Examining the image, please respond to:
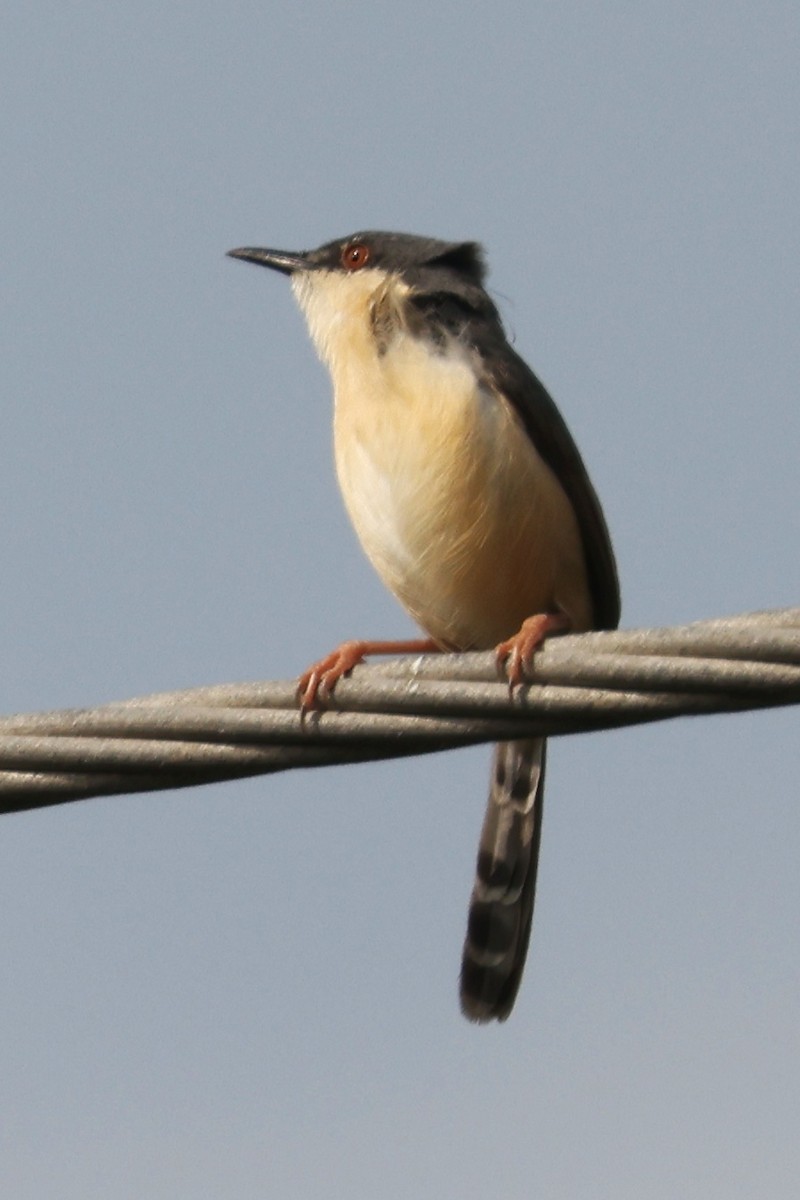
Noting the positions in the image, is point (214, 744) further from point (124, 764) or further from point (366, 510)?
point (366, 510)

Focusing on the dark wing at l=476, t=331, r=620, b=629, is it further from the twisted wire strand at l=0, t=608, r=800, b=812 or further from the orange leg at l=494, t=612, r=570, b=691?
the twisted wire strand at l=0, t=608, r=800, b=812

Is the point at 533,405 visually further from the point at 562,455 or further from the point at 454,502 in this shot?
the point at 454,502

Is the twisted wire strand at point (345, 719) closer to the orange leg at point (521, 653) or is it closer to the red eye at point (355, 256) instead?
the orange leg at point (521, 653)

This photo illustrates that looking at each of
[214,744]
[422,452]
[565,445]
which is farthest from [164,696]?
[565,445]

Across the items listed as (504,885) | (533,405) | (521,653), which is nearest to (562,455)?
(533,405)

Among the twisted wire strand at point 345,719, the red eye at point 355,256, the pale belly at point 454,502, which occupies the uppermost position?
the red eye at point 355,256

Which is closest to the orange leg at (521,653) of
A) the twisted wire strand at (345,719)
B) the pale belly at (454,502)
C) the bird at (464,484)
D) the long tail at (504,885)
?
the twisted wire strand at (345,719)
